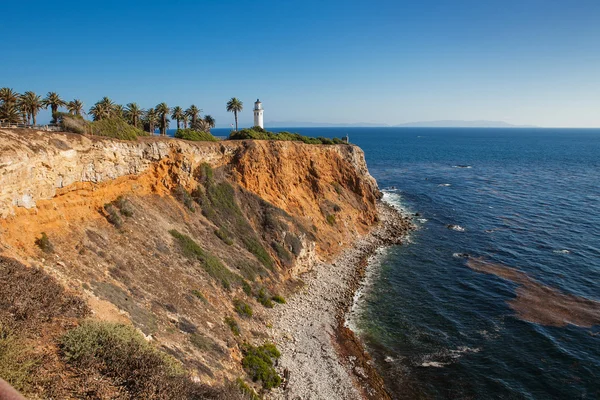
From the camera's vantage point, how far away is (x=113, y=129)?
114ft

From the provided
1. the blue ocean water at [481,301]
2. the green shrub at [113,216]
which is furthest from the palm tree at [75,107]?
the blue ocean water at [481,301]

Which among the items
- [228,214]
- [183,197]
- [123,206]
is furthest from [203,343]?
[228,214]

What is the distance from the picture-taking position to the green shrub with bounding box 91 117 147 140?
111 feet

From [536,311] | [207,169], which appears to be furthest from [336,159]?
[536,311]

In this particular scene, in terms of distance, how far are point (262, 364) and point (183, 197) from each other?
21.4 m

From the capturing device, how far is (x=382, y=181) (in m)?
107

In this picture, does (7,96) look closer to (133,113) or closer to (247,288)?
(133,113)

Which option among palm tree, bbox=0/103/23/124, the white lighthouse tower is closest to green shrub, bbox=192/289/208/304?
palm tree, bbox=0/103/23/124

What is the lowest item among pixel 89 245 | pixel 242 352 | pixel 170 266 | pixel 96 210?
pixel 242 352

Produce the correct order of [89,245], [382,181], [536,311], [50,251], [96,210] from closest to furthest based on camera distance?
[50,251], [89,245], [96,210], [536,311], [382,181]

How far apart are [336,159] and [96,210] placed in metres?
43.7

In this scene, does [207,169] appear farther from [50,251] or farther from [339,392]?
[339,392]

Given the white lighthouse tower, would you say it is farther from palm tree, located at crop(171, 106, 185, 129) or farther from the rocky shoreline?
the rocky shoreline

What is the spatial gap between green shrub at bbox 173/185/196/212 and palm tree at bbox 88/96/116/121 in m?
15.2
